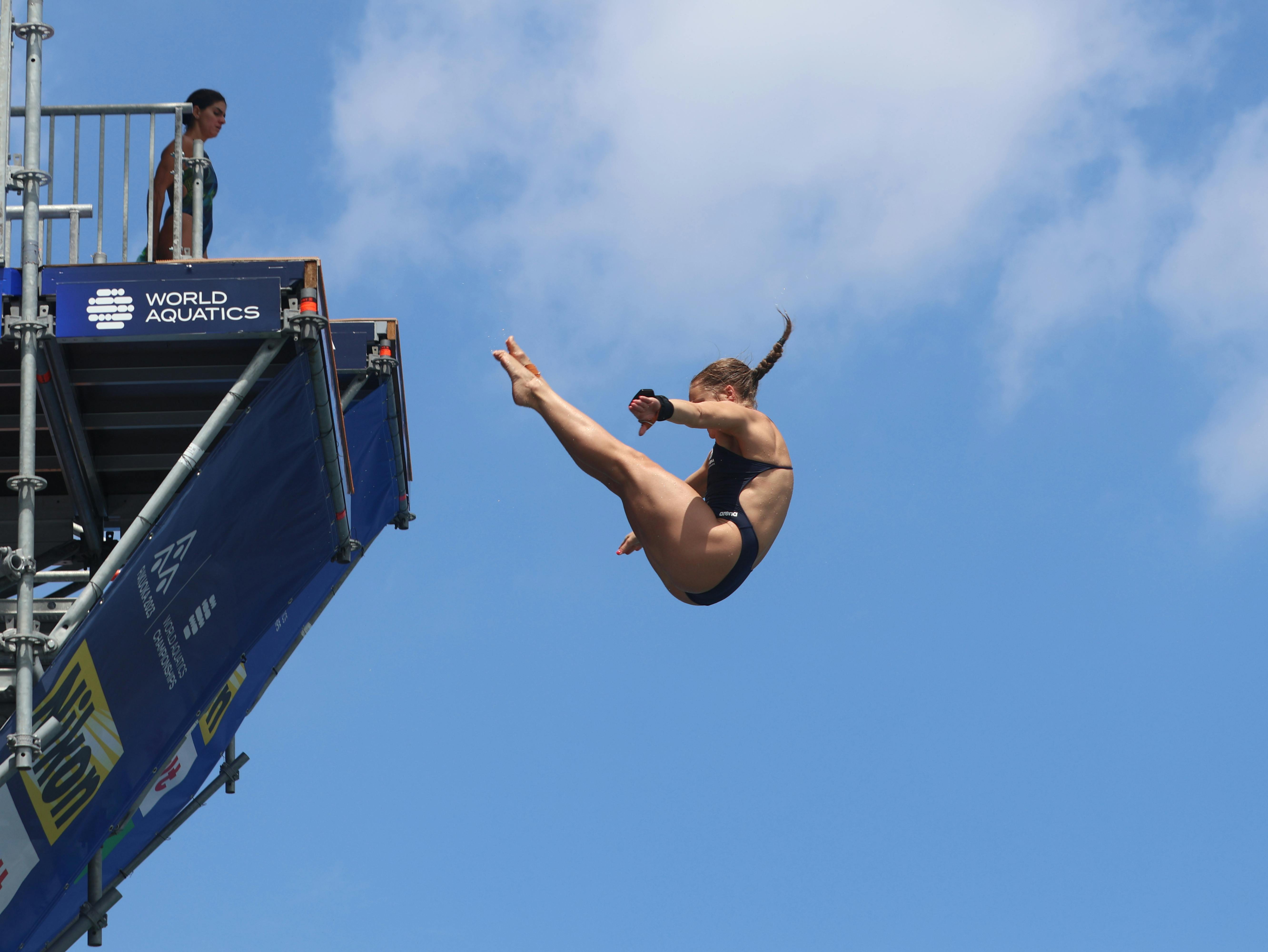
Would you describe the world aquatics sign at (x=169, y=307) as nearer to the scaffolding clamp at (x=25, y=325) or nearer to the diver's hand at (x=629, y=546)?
the scaffolding clamp at (x=25, y=325)

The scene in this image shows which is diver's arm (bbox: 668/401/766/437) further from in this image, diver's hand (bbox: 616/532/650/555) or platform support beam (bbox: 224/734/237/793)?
platform support beam (bbox: 224/734/237/793)

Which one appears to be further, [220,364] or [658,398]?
[220,364]

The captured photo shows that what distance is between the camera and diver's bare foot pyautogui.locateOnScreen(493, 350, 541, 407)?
32.7 ft

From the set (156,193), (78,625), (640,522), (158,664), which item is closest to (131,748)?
(158,664)

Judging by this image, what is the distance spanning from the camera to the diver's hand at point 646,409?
8984 millimetres

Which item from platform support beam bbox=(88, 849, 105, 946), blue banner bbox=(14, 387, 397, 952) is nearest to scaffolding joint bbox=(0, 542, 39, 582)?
blue banner bbox=(14, 387, 397, 952)

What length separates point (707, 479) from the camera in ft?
33.5

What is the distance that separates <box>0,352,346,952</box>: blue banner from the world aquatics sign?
2.11 feet

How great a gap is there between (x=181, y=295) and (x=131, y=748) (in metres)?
3.75

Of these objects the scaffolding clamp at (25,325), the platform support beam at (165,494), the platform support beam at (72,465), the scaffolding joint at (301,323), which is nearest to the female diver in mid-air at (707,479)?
the scaffolding joint at (301,323)

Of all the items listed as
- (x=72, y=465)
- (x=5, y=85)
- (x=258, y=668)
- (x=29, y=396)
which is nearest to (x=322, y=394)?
(x=29, y=396)

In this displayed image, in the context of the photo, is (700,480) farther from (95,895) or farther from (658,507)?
(95,895)

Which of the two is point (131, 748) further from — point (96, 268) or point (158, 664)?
point (96, 268)

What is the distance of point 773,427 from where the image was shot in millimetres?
9945
